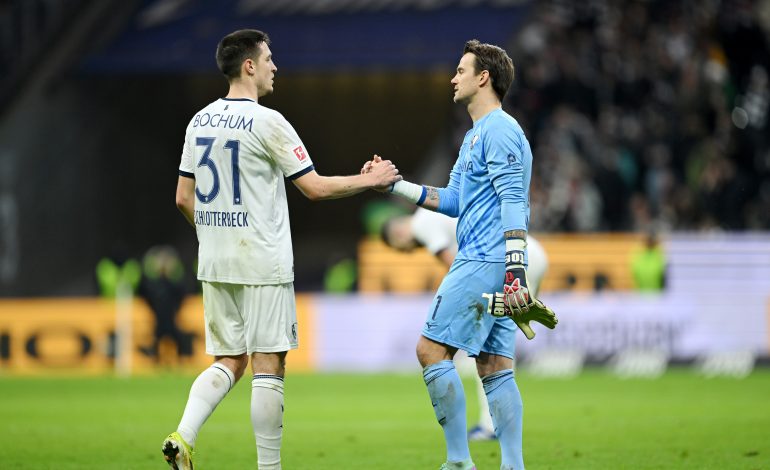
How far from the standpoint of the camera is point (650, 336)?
1964cm

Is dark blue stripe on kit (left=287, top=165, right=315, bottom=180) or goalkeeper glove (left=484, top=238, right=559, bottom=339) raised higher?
dark blue stripe on kit (left=287, top=165, right=315, bottom=180)

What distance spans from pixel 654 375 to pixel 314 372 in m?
5.17

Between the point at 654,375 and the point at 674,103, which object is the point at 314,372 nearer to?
the point at 654,375

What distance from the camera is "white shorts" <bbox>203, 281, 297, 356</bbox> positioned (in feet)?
25.1

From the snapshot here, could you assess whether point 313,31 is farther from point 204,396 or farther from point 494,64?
point 204,396

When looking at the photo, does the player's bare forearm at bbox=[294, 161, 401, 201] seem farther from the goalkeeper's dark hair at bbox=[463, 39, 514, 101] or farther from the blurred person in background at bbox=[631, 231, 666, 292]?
the blurred person in background at bbox=[631, 231, 666, 292]

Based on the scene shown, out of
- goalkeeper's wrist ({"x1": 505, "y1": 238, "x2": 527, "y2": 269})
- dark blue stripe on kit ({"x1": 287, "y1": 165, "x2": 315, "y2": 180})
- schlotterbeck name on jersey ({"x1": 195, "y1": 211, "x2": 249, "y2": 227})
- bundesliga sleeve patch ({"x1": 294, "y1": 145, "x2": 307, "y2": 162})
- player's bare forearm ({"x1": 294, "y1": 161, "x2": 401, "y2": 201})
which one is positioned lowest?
goalkeeper's wrist ({"x1": 505, "y1": 238, "x2": 527, "y2": 269})

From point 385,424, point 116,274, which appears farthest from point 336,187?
point 116,274

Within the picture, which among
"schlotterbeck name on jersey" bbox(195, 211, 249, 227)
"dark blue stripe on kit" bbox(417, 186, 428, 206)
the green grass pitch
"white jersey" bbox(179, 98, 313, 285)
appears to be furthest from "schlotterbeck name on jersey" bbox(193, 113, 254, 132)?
the green grass pitch

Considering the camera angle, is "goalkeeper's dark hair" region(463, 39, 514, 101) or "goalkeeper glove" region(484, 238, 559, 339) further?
"goalkeeper's dark hair" region(463, 39, 514, 101)

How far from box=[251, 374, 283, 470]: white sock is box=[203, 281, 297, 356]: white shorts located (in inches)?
7.7

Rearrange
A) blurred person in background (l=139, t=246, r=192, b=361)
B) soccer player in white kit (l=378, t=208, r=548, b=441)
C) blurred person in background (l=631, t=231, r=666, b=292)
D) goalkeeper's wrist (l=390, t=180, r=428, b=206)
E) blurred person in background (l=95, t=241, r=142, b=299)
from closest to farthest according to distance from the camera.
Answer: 1. goalkeeper's wrist (l=390, t=180, r=428, b=206)
2. soccer player in white kit (l=378, t=208, r=548, b=441)
3. blurred person in background (l=631, t=231, r=666, b=292)
4. blurred person in background (l=139, t=246, r=192, b=361)
5. blurred person in background (l=95, t=241, r=142, b=299)

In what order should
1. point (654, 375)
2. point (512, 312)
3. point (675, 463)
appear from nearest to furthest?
→ point (512, 312)
point (675, 463)
point (654, 375)

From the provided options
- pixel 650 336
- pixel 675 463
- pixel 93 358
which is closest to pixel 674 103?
pixel 650 336
